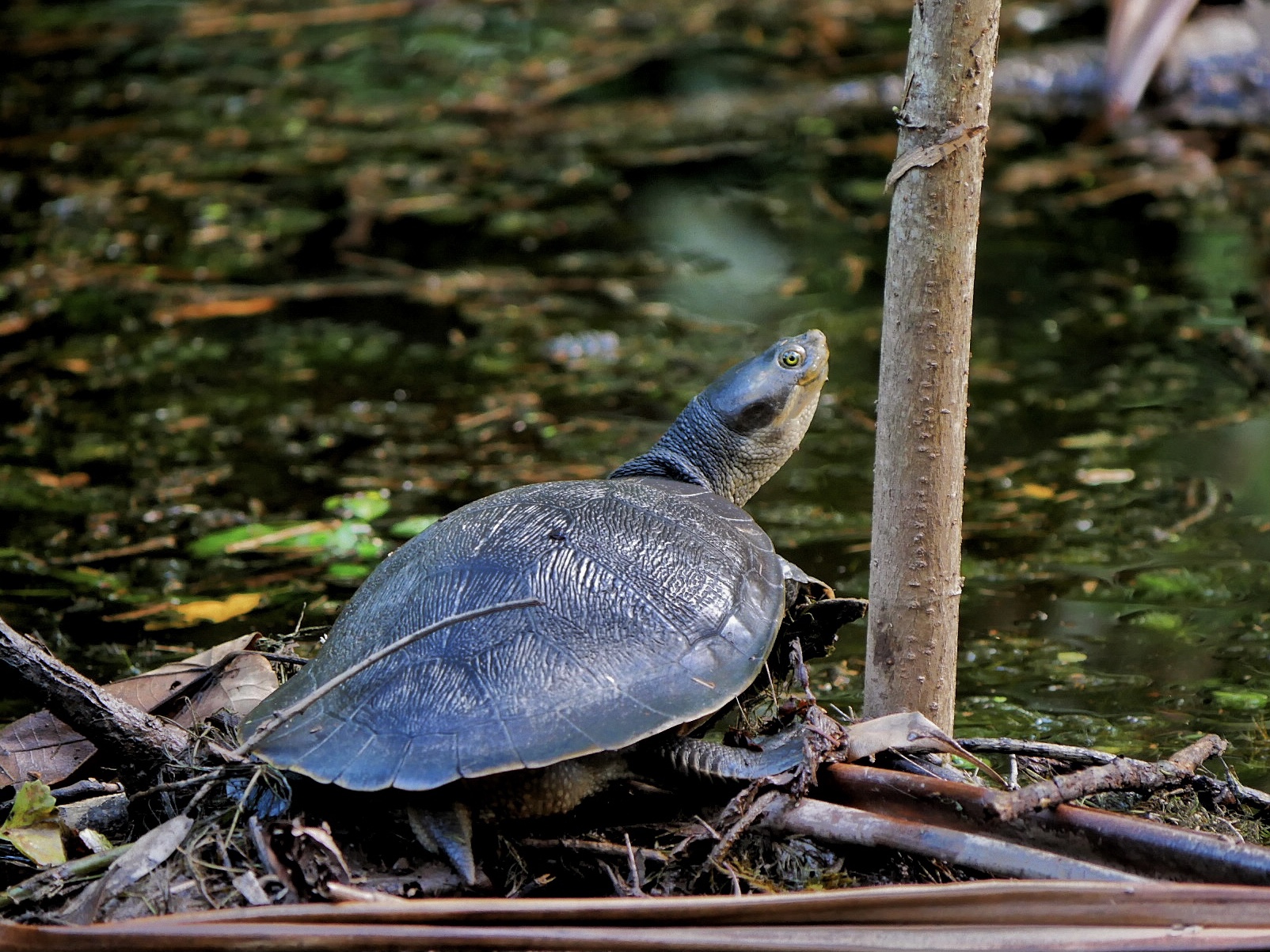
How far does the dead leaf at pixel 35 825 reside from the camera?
2.74 m

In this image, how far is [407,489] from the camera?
5.43 metres

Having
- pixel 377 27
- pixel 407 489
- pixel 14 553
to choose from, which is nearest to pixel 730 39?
pixel 377 27

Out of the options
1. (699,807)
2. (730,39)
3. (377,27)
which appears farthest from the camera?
(377,27)

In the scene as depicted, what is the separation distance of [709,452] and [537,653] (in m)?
1.20

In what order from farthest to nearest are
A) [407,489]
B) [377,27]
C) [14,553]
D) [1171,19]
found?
[377,27]
[1171,19]
[407,489]
[14,553]

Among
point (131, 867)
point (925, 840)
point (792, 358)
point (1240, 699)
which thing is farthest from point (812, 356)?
point (131, 867)

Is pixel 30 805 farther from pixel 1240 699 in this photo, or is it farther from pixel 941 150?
pixel 1240 699

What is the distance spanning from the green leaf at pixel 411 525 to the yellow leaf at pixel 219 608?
0.58 metres

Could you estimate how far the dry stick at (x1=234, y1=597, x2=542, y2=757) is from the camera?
262 cm

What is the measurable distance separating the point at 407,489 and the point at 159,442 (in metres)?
1.25

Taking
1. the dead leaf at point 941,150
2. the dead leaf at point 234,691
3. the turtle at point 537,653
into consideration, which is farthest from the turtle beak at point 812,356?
the dead leaf at point 234,691

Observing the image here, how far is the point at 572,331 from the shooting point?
23.0ft

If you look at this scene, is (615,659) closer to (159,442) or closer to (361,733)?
(361,733)

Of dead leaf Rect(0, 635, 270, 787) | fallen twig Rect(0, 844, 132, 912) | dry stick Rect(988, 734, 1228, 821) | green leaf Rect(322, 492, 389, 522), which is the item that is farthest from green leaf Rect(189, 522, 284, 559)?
dry stick Rect(988, 734, 1228, 821)
